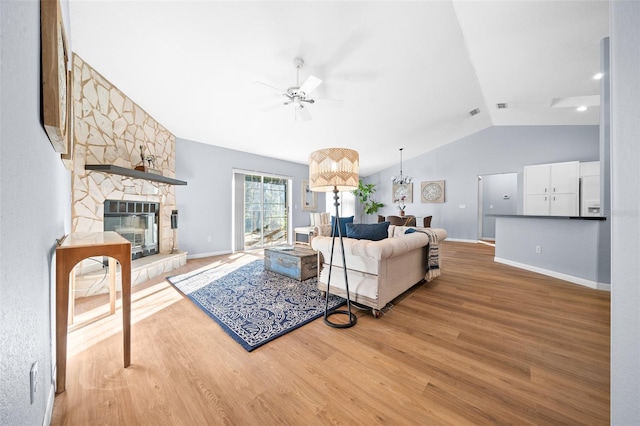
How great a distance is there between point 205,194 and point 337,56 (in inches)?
147

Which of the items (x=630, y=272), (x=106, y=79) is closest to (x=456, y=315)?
(x=630, y=272)

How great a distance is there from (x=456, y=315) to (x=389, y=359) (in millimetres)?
1046

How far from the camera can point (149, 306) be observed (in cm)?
238

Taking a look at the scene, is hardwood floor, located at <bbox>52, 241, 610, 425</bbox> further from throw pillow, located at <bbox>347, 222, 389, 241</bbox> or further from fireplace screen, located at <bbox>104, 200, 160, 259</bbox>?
fireplace screen, located at <bbox>104, 200, 160, 259</bbox>

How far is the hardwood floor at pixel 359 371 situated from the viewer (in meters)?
1.15

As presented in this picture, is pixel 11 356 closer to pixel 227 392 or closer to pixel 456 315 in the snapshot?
pixel 227 392

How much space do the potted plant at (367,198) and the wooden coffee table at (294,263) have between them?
5703 millimetres

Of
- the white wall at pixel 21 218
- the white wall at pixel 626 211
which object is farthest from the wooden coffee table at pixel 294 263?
the white wall at pixel 626 211

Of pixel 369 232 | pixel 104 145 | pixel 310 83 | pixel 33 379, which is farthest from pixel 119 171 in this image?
pixel 369 232

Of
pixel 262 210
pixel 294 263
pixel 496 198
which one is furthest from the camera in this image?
pixel 496 198

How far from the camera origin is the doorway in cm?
730

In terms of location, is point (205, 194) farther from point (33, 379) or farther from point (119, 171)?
point (33, 379)

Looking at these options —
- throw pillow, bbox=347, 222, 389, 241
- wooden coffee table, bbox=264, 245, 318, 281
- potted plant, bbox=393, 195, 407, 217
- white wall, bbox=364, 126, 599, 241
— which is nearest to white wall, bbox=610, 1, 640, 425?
throw pillow, bbox=347, 222, 389, 241

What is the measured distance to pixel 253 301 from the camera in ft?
8.07
